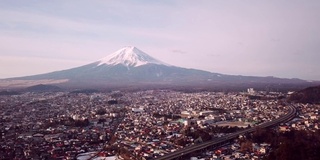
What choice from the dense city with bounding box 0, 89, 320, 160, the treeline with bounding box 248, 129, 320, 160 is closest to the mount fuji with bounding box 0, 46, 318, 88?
the dense city with bounding box 0, 89, 320, 160

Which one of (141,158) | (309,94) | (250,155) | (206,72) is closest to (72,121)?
(141,158)

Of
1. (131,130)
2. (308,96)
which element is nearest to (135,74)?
(308,96)

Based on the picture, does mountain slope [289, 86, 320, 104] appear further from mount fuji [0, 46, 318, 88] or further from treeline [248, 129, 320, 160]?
mount fuji [0, 46, 318, 88]

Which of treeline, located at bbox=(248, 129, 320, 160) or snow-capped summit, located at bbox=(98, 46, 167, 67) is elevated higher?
snow-capped summit, located at bbox=(98, 46, 167, 67)

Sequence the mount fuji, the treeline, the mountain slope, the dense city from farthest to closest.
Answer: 1. the mount fuji
2. the mountain slope
3. the dense city
4. the treeline

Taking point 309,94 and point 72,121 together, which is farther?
point 309,94

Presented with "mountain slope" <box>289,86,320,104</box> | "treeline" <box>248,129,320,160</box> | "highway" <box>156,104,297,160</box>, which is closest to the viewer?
"treeline" <box>248,129,320,160</box>

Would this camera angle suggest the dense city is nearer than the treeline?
No

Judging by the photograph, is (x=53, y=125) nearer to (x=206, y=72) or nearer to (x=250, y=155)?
(x=250, y=155)
